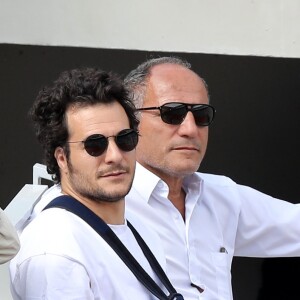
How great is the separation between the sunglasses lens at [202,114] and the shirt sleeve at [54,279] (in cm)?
69

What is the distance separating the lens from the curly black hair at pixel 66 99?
1.68 m

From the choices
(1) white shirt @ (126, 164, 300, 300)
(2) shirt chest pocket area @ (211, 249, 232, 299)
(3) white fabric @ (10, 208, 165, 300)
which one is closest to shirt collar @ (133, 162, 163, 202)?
(1) white shirt @ (126, 164, 300, 300)

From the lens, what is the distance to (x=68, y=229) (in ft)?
5.27

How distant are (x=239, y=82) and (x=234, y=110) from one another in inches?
5.1

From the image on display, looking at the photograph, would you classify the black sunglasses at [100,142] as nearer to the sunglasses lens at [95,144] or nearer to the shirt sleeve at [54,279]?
the sunglasses lens at [95,144]

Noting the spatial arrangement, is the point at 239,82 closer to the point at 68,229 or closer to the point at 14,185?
the point at 14,185

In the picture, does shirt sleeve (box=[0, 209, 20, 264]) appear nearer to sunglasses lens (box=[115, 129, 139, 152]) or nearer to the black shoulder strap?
the black shoulder strap

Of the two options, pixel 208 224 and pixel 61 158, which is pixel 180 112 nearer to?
pixel 208 224

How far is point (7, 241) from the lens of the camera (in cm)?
153

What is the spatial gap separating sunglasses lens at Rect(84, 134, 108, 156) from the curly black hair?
0.21 ft

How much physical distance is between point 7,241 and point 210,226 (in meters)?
0.83

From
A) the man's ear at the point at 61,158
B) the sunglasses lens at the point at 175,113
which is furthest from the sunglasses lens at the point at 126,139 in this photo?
the sunglasses lens at the point at 175,113

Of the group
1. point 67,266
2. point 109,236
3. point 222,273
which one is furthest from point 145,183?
point 67,266

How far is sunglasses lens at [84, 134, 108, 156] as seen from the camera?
5.39 feet
